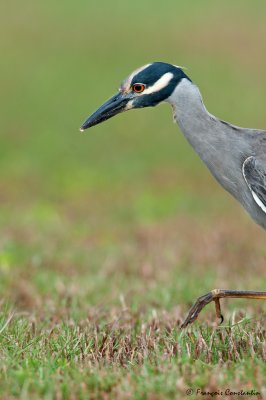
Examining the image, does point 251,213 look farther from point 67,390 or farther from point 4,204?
point 4,204

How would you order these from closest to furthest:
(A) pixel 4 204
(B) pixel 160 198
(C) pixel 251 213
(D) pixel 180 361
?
(D) pixel 180 361 < (C) pixel 251 213 < (A) pixel 4 204 < (B) pixel 160 198

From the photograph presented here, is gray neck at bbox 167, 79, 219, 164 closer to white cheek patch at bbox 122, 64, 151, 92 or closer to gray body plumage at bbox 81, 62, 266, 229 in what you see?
gray body plumage at bbox 81, 62, 266, 229

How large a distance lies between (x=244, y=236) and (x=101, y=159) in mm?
7970

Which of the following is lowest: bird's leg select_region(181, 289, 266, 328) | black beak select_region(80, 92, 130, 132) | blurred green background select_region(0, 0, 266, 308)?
bird's leg select_region(181, 289, 266, 328)

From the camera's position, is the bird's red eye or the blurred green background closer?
the bird's red eye

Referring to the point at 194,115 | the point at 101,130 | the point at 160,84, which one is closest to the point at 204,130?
the point at 194,115

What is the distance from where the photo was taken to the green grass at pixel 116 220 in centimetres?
463

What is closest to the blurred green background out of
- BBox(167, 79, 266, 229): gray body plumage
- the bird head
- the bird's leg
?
the bird's leg

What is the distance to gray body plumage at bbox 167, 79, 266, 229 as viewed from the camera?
570cm

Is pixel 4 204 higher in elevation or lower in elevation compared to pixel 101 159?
lower

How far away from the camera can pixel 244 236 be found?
1084cm

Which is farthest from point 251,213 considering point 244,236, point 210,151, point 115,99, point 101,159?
point 101,159

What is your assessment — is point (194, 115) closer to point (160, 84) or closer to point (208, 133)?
point (208, 133)

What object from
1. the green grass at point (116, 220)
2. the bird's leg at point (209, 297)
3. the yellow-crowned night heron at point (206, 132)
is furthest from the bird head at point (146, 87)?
the green grass at point (116, 220)
